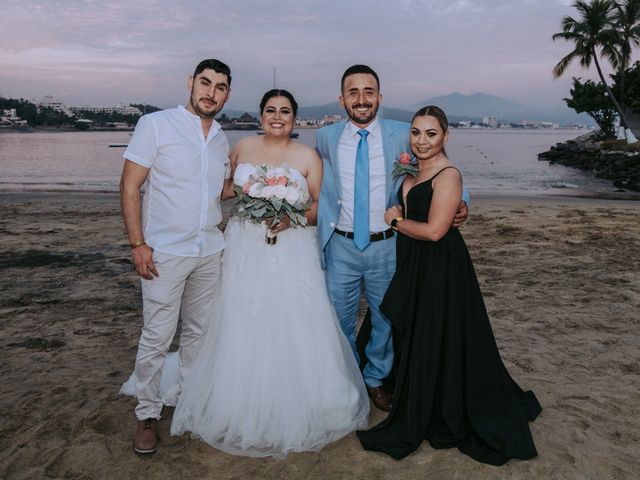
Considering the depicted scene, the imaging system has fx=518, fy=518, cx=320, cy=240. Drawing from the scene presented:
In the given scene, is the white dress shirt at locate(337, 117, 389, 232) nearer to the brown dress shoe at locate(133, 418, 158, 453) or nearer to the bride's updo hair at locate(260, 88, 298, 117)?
the bride's updo hair at locate(260, 88, 298, 117)

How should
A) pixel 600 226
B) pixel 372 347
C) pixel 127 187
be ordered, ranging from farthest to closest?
pixel 600 226 < pixel 372 347 < pixel 127 187

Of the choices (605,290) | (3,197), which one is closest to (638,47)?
(605,290)

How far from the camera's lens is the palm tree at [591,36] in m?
40.9

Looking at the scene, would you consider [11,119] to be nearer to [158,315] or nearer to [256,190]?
[158,315]

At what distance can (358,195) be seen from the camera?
416 centimetres

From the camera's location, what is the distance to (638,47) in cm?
4144

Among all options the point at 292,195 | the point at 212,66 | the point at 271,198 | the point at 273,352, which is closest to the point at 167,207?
the point at 271,198

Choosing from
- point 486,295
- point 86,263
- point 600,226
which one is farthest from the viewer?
point 600,226

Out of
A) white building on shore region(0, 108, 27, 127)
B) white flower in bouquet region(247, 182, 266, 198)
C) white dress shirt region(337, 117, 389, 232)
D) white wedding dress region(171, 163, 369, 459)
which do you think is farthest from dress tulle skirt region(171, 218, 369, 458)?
white building on shore region(0, 108, 27, 127)

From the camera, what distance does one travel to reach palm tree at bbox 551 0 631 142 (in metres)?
40.9

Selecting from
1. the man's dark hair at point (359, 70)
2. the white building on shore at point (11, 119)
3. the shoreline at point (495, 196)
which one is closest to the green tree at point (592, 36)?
the shoreline at point (495, 196)

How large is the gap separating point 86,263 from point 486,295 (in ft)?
22.3

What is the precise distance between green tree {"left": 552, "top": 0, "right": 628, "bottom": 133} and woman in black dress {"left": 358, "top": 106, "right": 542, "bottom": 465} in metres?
45.0

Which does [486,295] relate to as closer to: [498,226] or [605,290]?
[605,290]
